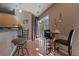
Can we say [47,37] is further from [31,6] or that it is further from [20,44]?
[31,6]

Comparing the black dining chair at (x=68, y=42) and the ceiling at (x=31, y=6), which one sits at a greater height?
the ceiling at (x=31, y=6)

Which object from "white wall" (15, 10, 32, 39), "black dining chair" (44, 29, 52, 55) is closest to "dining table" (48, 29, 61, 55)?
"black dining chair" (44, 29, 52, 55)

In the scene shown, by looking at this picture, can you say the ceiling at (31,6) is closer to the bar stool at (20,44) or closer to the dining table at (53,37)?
the dining table at (53,37)

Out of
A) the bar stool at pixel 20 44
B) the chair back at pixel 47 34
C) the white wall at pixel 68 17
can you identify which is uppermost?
the white wall at pixel 68 17

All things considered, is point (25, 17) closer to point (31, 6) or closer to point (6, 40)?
point (31, 6)

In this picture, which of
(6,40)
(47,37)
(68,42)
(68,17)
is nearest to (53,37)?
(47,37)

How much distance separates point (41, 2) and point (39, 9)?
11 centimetres

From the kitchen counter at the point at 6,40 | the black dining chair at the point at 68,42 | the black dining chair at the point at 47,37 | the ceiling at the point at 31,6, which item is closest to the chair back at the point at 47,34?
the black dining chair at the point at 47,37

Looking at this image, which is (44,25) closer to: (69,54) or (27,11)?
(27,11)

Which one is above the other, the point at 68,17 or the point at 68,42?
the point at 68,17

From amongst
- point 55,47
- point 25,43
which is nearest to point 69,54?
point 55,47

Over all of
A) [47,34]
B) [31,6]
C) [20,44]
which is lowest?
[20,44]

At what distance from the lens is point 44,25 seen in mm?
2320

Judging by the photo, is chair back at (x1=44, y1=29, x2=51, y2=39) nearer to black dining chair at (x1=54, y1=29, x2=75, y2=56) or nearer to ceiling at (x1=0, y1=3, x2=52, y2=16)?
black dining chair at (x1=54, y1=29, x2=75, y2=56)
